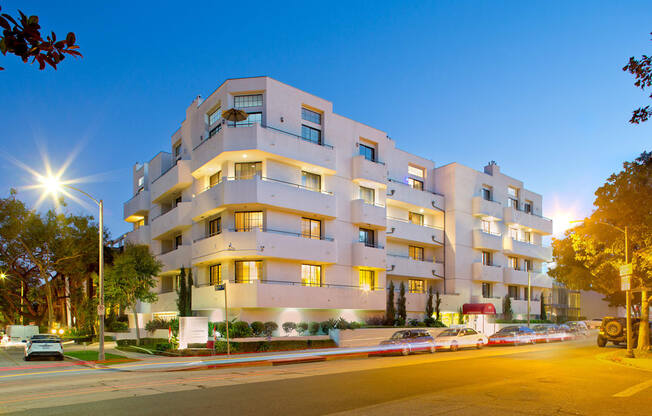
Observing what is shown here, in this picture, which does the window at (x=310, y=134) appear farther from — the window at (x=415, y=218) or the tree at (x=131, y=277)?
the tree at (x=131, y=277)

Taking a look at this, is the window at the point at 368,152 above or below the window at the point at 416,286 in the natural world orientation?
above

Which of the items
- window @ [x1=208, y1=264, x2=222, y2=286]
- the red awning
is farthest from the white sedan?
window @ [x1=208, y1=264, x2=222, y2=286]

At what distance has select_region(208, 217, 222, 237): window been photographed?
4010 cm

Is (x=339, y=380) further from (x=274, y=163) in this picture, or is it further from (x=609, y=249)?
(x=274, y=163)

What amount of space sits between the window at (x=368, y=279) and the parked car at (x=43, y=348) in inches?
876

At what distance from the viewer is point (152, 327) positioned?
39.9m

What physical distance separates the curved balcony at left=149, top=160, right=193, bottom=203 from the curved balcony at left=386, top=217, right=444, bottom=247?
18.2 m

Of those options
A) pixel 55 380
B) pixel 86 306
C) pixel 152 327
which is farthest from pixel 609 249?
pixel 86 306

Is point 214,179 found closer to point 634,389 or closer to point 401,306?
point 401,306

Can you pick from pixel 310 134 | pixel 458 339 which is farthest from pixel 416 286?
pixel 310 134

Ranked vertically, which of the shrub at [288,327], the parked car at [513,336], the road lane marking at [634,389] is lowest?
the parked car at [513,336]

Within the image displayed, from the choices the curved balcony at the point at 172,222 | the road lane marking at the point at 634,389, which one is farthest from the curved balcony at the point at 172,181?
the road lane marking at the point at 634,389

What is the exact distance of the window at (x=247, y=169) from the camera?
38.3m

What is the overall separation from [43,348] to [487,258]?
44.0 m
